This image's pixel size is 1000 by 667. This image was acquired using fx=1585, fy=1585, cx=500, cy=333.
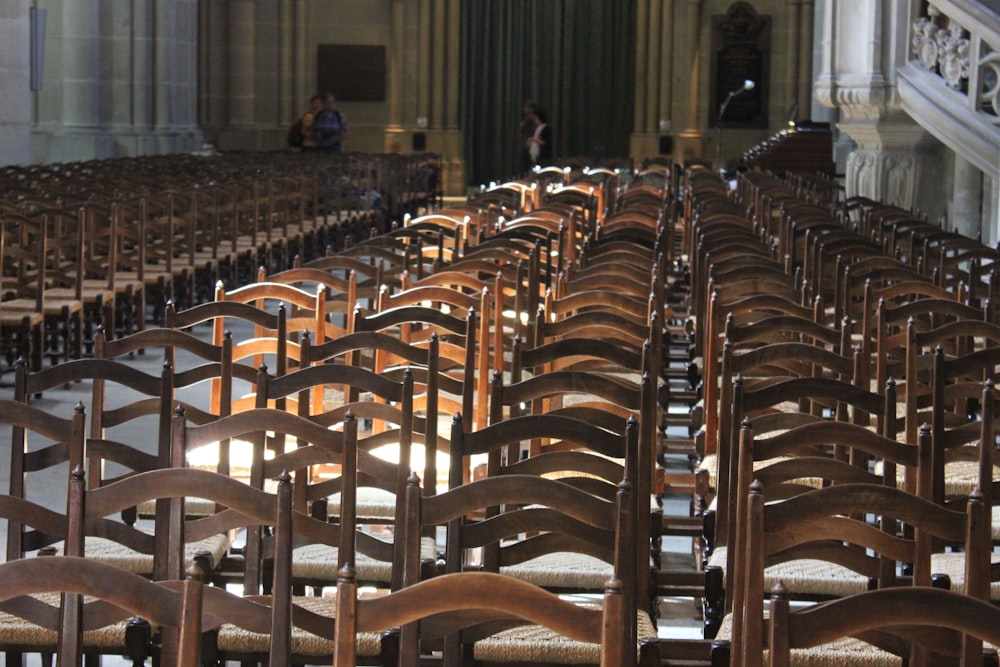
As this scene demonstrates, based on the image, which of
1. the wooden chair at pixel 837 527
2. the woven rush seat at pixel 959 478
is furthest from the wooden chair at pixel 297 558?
the woven rush seat at pixel 959 478

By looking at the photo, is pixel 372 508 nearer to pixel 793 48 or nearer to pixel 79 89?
pixel 79 89

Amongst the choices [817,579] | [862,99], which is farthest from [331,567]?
[862,99]

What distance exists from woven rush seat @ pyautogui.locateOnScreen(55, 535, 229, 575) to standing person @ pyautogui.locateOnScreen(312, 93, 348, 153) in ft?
64.7

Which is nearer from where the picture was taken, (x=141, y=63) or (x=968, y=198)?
(x=968, y=198)

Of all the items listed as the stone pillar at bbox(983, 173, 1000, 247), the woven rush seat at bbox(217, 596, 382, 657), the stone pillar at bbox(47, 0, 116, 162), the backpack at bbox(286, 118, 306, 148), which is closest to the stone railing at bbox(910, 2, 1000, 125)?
the stone pillar at bbox(983, 173, 1000, 247)

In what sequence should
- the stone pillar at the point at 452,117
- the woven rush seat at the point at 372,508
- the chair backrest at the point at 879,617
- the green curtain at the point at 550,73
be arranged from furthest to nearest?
Answer: the green curtain at the point at 550,73 → the stone pillar at the point at 452,117 → the woven rush seat at the point at 372,508 → the chair backrest at the point at 879,617

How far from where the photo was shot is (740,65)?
27.3 meters

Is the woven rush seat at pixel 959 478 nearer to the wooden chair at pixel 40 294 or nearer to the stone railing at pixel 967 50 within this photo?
the wooden chair at pixel 40 294

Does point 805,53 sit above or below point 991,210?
above

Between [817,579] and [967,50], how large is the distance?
7868mm

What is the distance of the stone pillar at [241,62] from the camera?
27.7 metres

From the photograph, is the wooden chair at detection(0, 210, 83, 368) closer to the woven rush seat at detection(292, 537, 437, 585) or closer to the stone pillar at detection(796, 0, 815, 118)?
the woven rush seat at detection(292, 537, 437, 585)

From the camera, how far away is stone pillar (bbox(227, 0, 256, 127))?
27734mm

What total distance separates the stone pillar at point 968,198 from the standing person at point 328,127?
39.2ft
